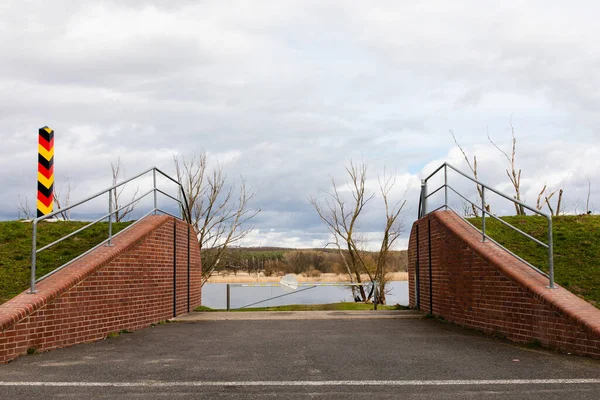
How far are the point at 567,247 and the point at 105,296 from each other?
7958 millimetres

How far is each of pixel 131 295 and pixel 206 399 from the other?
4.71 meters

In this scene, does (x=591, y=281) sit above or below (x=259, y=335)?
above

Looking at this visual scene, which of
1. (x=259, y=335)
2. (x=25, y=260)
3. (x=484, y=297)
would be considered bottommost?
(x=259, y=335)

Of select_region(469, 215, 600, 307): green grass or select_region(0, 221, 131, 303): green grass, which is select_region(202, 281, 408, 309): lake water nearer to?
select_region(469, 215, 600, 307): green grass

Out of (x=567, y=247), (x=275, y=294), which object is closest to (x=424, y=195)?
(x=567, y=247)

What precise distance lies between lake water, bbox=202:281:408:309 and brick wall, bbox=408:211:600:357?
4737mm

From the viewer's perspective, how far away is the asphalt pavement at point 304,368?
4.84 meters

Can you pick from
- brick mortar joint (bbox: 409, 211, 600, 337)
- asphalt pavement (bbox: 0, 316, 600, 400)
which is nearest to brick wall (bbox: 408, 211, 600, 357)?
brick mortar joint (bbox: 409, 211, 600, 337)

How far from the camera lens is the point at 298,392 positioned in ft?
15.7

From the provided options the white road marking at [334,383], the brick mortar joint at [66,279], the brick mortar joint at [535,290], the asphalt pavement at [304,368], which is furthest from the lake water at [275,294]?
the white road marking at [334,383]

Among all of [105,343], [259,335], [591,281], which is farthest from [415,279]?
[105,343]

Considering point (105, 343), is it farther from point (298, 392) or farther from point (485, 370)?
point (485, 370)

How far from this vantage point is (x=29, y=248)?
10156 millimetres

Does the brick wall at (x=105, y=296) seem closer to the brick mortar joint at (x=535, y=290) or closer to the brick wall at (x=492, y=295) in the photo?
the brick wall at (x=492, y=295)
